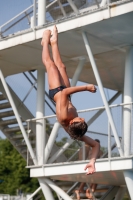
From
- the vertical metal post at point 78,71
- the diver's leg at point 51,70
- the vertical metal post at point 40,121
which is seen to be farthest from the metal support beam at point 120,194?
the diver's leg at point 51,70

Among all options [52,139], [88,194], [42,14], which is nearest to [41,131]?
[52,139]

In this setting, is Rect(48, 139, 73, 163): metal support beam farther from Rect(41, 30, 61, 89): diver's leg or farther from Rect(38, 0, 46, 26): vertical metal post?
Rect(41, 30, 61, 89): diver's leg

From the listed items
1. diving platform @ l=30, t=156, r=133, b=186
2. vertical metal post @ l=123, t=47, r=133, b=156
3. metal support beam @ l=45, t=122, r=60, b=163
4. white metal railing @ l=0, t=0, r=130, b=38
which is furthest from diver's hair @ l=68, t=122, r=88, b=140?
metal support beam @ l=45, t=122, r=60, b=163

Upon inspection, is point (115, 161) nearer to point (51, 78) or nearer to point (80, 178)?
point (80, 178)

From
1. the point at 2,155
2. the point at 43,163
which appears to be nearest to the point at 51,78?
the point at 43,163

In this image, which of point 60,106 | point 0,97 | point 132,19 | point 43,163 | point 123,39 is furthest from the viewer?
point 0,97

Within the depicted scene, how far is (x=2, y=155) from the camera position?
192 feet

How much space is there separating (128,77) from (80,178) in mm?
3744

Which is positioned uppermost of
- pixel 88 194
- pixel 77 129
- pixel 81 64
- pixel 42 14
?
pixel 42 14

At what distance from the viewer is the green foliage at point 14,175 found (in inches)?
2168

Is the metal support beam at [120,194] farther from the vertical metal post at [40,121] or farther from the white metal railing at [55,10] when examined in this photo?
the white metal railing at [55,10]

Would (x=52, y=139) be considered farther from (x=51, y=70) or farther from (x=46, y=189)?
(x=51, y=70)

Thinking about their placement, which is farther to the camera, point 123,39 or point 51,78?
point 123,39

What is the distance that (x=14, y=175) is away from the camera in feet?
183
